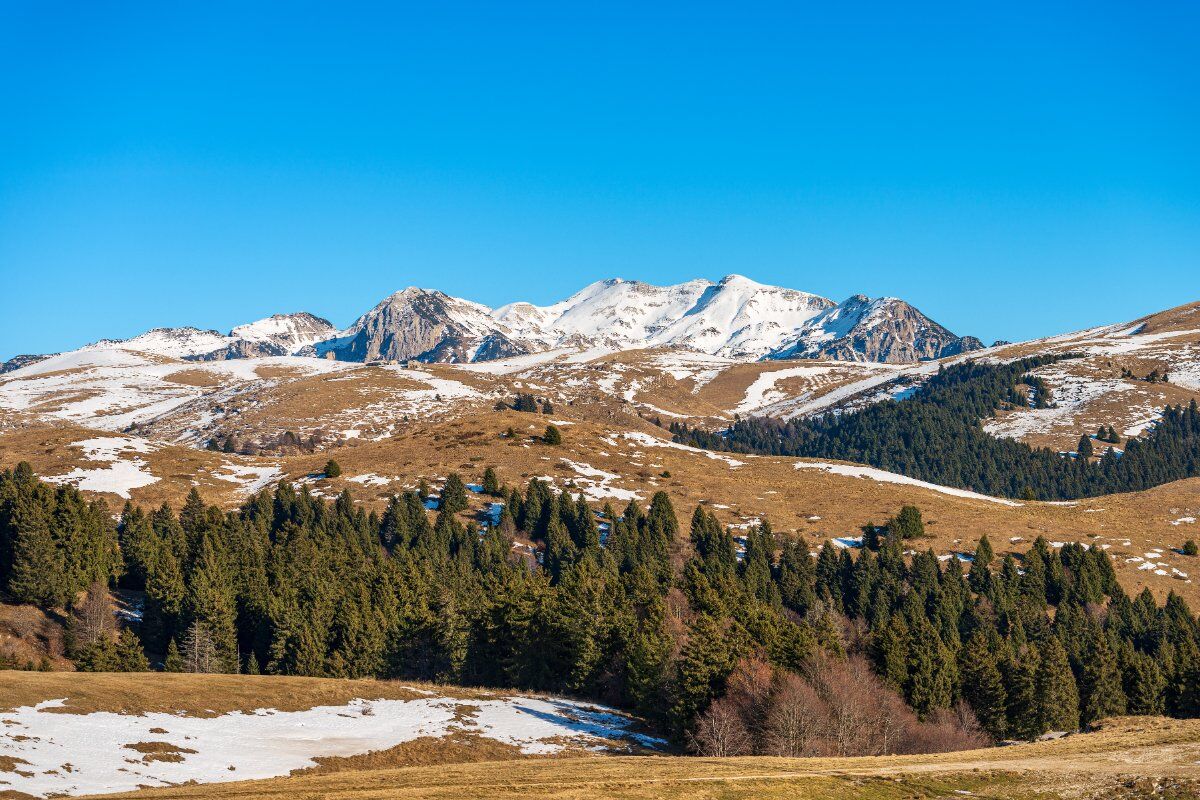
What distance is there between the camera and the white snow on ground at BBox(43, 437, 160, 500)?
155 m

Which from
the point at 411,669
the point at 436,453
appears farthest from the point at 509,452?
the point at 411,669

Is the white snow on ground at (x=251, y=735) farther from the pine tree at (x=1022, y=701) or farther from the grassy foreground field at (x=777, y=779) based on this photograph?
the pine tree at (x=1022, y=701)

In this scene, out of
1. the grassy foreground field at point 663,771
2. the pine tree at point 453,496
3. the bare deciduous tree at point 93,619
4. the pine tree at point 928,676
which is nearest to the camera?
the grassy foreground field at point 663,771

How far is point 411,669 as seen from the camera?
90500mm

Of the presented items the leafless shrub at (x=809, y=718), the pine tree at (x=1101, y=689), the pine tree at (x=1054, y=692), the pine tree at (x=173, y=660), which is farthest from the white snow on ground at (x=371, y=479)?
the leafless shrub at (x=809, y=718)

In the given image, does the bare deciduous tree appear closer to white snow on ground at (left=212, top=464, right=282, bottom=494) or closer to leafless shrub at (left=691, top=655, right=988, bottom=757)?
leafless shrub at (left=691, top=655, right=988, bottom=757)

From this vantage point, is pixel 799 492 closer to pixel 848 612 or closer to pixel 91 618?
pixel 848 612

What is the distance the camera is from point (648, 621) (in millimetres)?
81062

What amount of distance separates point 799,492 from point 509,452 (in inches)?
2086

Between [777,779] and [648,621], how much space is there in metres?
38.2

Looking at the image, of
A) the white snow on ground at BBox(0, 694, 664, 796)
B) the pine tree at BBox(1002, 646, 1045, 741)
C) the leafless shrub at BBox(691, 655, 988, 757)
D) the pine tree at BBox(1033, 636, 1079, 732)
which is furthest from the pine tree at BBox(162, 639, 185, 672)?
A: the pine tree at BBox(1033, 636, 1079, 732)

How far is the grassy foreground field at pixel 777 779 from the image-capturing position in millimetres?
40312

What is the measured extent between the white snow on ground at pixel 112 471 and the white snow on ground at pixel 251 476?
13159 mm

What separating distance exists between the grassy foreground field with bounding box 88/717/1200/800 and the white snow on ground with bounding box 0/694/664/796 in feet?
17.2
